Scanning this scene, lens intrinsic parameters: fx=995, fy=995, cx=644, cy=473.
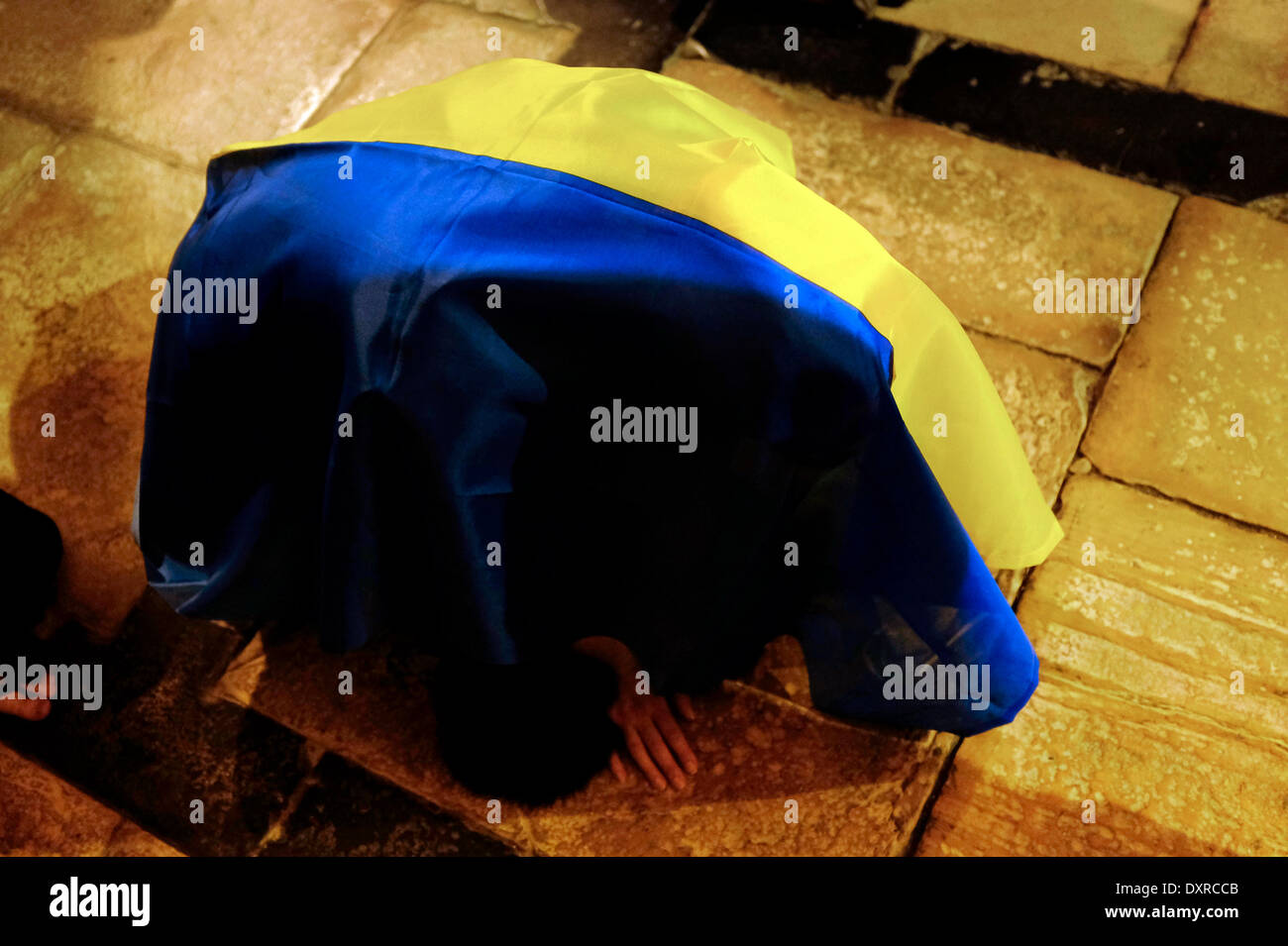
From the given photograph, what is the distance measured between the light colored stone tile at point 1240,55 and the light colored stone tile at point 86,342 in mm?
2429

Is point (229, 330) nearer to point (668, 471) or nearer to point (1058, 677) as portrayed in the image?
point (668, 471)

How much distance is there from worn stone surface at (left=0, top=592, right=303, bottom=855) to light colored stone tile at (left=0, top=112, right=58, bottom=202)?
126 cm

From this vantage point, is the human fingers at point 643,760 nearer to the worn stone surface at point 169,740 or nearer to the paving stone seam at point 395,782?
the paving stone seam at point 395,782

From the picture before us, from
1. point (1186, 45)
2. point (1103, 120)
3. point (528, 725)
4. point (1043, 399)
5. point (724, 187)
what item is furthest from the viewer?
point (1186, 45)

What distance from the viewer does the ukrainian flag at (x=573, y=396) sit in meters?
1.05

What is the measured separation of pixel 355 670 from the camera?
175 centimetres

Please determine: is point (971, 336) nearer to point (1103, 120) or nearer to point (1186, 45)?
point (1103, 120)

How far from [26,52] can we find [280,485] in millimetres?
2118

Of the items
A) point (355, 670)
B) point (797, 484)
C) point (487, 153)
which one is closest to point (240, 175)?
point (487, 153)

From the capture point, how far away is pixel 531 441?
45.3 inches

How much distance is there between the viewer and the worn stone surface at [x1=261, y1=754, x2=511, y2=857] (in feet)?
5.32

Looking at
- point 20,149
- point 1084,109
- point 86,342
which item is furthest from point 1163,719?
point 20,149

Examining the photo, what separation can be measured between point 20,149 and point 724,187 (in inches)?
87.0

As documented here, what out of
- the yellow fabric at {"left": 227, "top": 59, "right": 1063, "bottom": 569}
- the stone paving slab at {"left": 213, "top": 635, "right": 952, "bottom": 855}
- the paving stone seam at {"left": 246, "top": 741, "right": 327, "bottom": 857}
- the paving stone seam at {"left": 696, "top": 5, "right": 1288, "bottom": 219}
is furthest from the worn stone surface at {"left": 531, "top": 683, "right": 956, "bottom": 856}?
the paving stone seam at {"left": 696, "top": 5, "right": 1288, "bottom": 219}
